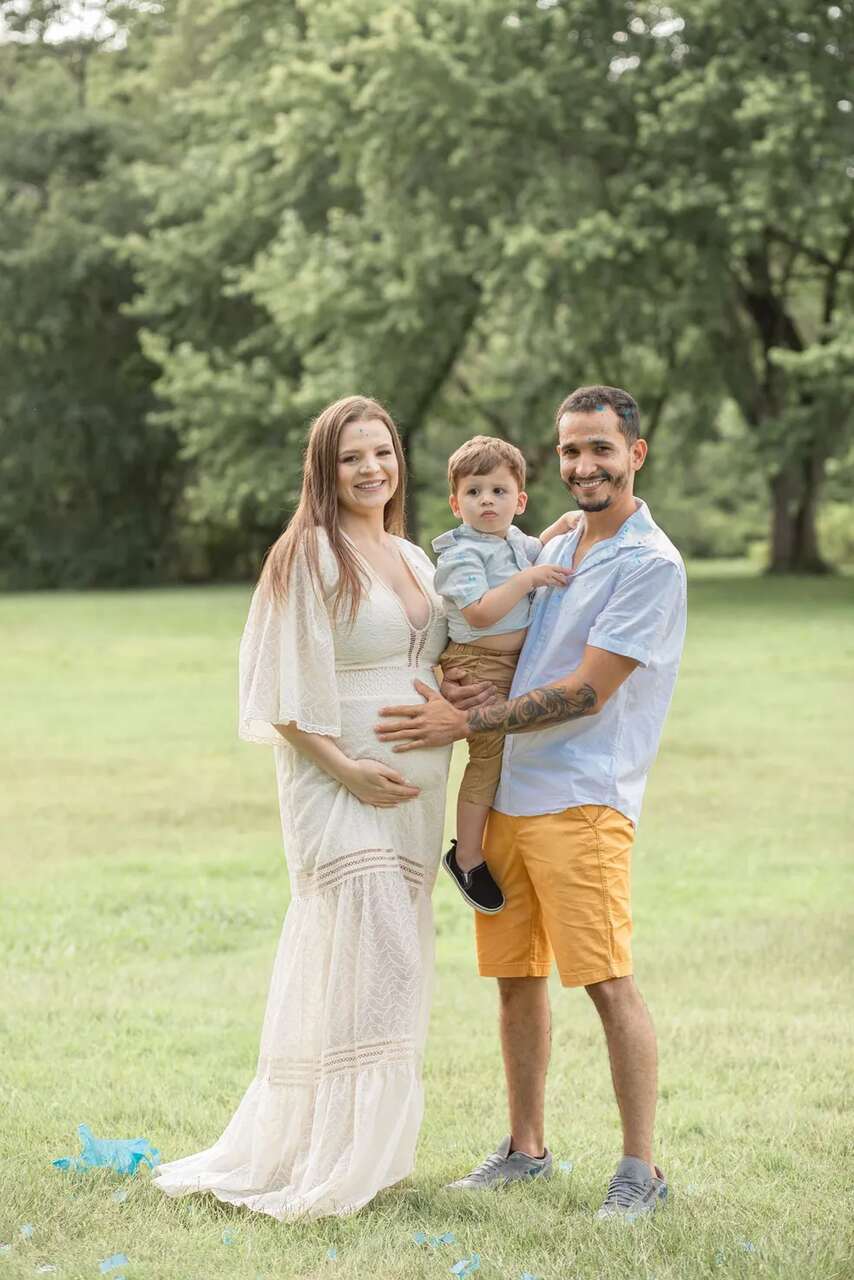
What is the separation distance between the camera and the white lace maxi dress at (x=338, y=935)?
13.9 feet

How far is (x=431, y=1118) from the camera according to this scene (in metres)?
5.37

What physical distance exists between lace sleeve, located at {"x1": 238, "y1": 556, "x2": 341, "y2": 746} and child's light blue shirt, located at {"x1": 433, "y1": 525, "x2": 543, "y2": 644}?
33cm

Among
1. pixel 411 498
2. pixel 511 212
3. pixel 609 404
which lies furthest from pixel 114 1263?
pixel 411 498

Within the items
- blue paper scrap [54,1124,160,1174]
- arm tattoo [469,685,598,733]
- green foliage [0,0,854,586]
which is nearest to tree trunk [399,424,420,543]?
green foliage [0,0,854,586]

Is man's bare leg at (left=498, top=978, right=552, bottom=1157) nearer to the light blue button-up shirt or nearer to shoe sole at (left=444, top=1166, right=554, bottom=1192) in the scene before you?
shoe sole at (left=444, top=1166, right=554, bottom=1192)

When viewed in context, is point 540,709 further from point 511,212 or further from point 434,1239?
point 511,212

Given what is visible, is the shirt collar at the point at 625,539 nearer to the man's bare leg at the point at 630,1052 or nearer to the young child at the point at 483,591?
the young child at the point at 483,591

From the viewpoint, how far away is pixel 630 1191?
14.1 ft

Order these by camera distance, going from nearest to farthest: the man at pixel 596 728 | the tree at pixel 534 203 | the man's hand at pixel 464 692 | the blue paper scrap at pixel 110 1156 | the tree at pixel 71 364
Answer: the man at pixel 596 728
the man's hand at pixel 464 692
the blue paper scrap at pixel 110 1156
the tree at pixel 534 203
the tree at pixel 71 364

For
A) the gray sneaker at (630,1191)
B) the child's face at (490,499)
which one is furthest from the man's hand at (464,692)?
the gray sneaker at (630,1191)

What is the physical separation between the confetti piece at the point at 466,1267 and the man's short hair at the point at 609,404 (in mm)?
2061

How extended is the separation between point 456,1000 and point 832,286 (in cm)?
2532

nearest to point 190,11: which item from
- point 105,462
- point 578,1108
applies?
point 105,462

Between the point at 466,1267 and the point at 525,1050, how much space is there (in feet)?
2.38
